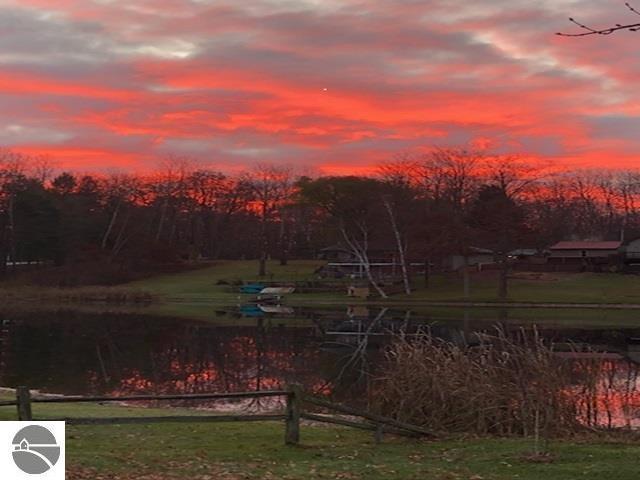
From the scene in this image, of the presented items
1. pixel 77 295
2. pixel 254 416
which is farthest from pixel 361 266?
pixel 254 416

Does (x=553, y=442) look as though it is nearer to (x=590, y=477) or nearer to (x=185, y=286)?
(x=590, y=477)

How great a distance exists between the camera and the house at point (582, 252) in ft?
293

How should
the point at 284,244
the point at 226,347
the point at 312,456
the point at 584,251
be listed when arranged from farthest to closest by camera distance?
the point at 284,244, the point at 584,251, the point at 226,347, the point at 312,456

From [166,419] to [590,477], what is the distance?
6260 mm

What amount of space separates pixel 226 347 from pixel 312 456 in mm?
25682

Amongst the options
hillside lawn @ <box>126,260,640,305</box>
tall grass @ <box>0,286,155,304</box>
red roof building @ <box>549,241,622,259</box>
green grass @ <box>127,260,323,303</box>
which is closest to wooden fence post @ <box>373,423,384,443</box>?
hillside lawn @ <box>126,260,640,305</box>

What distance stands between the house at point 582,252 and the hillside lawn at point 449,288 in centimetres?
898

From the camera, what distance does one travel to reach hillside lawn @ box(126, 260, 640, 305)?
67.1 metres

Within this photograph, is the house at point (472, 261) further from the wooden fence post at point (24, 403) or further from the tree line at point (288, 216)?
the wooden fence post at point (24, 403)

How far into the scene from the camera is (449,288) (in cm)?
7462

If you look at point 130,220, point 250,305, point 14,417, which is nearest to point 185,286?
point 250,305

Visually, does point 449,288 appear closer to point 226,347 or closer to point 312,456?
point 226,347

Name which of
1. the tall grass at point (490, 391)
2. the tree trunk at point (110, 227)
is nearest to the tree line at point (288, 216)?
the tree trunk at point (110, 227)

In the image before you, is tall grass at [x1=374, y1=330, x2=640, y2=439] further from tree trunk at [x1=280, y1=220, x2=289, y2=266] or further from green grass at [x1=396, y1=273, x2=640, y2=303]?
tree trunk at [x1=280, y1=220, x2=289, y2=266]
